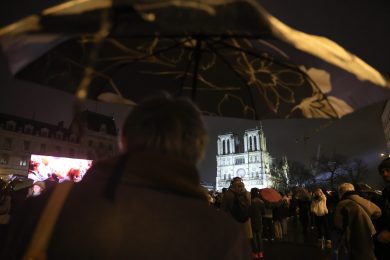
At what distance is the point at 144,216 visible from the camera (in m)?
1.12

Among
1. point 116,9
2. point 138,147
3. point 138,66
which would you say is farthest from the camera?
point 138,66

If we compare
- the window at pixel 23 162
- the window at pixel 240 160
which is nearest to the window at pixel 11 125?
the window at pixel 23 162

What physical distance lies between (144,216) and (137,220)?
30 millimetres

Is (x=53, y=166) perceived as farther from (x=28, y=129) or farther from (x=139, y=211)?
(x=139, y=211)

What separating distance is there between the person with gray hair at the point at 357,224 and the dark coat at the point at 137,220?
4.55 meters

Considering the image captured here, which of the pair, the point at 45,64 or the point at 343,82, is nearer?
the point at 343,82

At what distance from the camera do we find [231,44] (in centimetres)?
237

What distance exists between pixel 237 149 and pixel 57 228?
128215 mm


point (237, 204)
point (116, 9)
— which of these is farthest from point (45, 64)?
point (237, 204)

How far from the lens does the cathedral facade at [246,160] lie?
118 m

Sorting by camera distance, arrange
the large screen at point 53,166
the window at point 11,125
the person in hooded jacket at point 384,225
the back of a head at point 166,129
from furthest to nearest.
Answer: the window at point 11,125 → the large screen at point 53,166 → the person in hooded jacket at point 384,225 → the back of a head at point 166,129

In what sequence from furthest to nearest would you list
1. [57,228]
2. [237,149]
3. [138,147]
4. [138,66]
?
[237,149] → [138,66] → [138,147] → [57,228]

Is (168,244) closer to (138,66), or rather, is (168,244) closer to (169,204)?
(169,204)

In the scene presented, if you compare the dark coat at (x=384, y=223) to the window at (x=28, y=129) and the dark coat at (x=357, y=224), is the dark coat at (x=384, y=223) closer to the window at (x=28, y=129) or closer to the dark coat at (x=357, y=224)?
the dark coat at (x=357, y=224)
